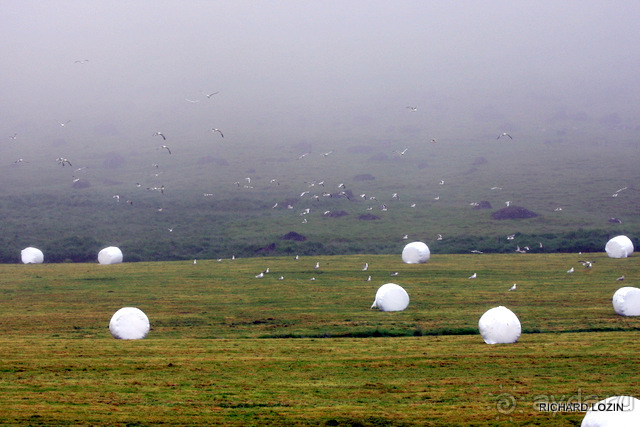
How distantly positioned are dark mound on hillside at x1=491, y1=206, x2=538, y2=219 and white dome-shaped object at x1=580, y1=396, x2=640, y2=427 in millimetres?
65256

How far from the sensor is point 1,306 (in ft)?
130

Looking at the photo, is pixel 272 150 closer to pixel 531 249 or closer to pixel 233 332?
pixel 531 249

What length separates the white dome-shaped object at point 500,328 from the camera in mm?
26891

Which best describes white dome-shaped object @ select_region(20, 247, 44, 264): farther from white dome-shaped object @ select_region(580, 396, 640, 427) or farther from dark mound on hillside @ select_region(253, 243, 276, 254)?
white dome-shaped object @ select_region(580, 396, 640, 427)

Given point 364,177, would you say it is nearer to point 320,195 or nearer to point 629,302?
point 320,195

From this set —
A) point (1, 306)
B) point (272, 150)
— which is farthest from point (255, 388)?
point (272, 150)

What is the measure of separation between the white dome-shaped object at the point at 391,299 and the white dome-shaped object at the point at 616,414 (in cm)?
2158

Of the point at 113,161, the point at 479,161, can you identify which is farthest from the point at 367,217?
the point at 113,161

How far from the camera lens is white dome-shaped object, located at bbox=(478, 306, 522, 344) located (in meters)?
26.9

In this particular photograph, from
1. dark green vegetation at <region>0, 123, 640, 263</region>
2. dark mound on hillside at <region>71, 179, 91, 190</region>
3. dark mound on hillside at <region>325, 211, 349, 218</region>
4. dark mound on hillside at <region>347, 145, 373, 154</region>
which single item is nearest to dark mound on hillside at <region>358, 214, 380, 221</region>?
dark green vegetation at <region>0, 123, 640, 263</region>

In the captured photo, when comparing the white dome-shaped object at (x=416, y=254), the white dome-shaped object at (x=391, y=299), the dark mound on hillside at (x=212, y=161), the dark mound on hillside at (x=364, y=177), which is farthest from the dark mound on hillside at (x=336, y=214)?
the white dome-shaped object at (x=391, y=299)

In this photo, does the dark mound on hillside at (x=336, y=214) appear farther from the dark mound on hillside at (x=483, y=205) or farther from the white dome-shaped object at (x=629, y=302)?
the white dome-shaped object at (x=629, y=302)

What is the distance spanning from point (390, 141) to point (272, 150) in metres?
24.1

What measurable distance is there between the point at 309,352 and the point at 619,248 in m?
35.9
